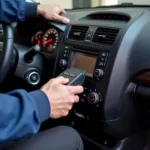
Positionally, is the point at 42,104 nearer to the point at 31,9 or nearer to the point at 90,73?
the point at 90,73

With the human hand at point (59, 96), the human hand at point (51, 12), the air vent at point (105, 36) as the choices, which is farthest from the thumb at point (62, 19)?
the human hand at point (59, 96)

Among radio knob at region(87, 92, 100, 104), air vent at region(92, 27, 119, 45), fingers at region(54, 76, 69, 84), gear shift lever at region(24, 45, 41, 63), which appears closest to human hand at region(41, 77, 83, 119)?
fingers at region(54, 76, 69, 84)

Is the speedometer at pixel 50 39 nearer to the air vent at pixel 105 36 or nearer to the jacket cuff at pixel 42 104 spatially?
the air vent at pixel 105 36

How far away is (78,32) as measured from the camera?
121cm

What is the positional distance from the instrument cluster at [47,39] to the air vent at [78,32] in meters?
0.09

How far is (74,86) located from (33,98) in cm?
18

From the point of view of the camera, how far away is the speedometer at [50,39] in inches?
52.2

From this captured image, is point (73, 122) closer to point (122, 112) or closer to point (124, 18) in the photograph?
point (122, 112)

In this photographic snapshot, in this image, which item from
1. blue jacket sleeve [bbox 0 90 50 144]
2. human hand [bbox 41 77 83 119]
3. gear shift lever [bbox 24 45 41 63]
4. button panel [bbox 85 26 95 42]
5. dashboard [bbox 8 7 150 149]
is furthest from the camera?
gear shift lever [bbox 24 45 41 63]

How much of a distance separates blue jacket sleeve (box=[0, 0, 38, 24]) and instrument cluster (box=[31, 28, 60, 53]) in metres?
0.10

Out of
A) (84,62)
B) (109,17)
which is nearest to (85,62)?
(84,62)

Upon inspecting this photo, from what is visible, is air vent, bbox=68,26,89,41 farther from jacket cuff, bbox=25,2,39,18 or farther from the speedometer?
jacket cuff, bbox=25,2,39,18

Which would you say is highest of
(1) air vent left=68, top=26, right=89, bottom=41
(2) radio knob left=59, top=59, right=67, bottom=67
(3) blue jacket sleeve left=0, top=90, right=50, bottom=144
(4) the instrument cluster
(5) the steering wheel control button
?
(1) air vent left=68, top=26, right=89, bottom=41

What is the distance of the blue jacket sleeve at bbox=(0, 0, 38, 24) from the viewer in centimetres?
132
